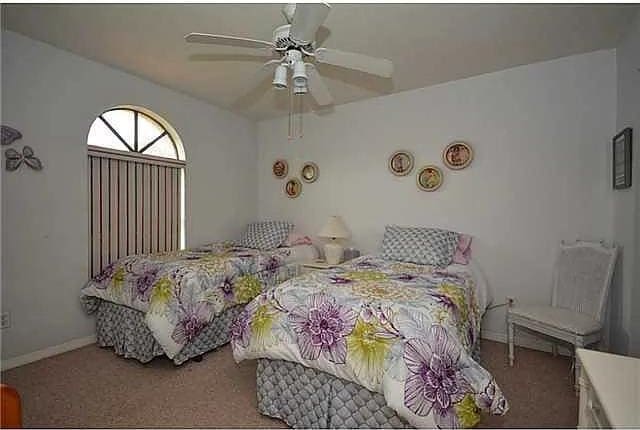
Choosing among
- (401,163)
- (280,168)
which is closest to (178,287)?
(280,168)

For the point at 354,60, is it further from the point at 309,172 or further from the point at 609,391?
the point at 309,172

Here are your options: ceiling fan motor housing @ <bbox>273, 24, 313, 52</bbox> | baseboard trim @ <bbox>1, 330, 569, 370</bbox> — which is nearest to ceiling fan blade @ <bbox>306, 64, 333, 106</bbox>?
ceiling fan motor housing @ <bbox>273, 24, 313, 52</bbox>

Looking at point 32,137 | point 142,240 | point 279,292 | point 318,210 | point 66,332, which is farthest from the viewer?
point 318,210

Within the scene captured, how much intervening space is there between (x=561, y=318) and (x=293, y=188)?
116 inches

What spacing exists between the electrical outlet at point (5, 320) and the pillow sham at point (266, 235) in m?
2.06

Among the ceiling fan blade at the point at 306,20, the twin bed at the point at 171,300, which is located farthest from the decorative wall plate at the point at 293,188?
the ceiling fan blade at the point at 306,20

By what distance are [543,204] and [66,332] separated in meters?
4.06

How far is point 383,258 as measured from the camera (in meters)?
2.99

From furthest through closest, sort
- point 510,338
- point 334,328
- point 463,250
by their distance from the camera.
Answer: point 463,250, point 510,338, point 334,328

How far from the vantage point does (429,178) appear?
10.9 ft

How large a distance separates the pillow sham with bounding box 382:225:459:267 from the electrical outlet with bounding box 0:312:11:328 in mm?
2887

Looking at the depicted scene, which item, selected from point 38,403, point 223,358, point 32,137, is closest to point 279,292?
point 223,358

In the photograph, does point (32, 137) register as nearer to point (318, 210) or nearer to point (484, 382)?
point (318, 210)

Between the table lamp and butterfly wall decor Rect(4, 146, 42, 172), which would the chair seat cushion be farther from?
butterfly wall decor Rect(4, 146, 42, 172)
